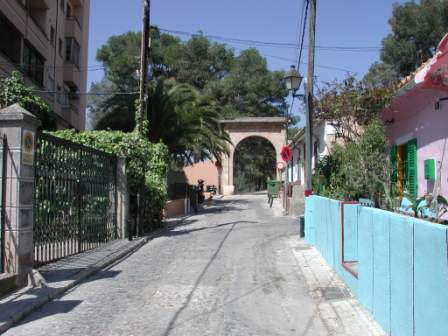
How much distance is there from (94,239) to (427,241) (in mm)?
9534

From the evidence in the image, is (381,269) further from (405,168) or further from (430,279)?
(405,168)

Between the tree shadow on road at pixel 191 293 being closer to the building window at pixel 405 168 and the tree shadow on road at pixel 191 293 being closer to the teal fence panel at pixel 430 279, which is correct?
the teal fence panel at pixel 430 279

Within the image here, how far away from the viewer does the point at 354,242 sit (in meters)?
8.02

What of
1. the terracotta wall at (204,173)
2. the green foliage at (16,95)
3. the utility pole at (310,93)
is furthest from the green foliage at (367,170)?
the terracotta wall at (204,173)

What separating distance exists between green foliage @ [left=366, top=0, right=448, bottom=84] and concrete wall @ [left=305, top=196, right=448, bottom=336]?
26125 mm

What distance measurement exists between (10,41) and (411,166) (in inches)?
633

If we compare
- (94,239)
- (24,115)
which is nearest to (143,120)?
(94,239)

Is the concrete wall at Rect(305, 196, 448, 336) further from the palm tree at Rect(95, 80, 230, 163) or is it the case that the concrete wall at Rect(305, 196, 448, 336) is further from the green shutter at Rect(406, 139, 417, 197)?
the palm tree at Rect(95, 80, 230, 163)

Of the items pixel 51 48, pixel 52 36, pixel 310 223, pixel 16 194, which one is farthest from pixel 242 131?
pixel 16 194

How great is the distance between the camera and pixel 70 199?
10.8m

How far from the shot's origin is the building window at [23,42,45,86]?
72.6ft

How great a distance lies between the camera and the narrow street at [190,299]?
19.3 ft

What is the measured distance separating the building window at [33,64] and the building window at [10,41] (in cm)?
89

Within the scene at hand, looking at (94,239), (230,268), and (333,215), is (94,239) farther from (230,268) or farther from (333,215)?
(333,215)
